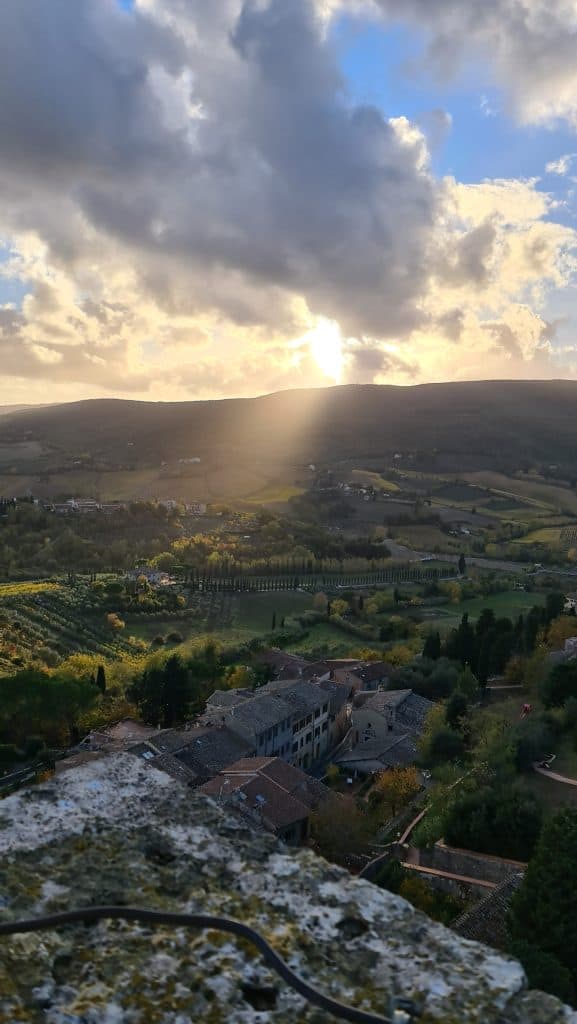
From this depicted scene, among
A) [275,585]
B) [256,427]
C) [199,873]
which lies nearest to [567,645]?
Answer: [199,873]

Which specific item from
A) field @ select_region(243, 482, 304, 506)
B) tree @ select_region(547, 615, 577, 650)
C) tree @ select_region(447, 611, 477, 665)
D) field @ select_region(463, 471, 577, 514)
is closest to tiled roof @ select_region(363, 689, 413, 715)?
tree @ select_region(447, 611, 477, 665)

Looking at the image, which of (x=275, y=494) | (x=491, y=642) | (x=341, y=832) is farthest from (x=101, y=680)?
(x=275, y=494)

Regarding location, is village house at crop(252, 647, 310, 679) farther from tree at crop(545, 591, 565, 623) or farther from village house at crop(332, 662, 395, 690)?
tree at crop(545, 591, 565, 623)

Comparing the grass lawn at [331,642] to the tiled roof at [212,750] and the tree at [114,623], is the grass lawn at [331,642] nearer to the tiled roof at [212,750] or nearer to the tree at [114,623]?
the tree at [114,623]

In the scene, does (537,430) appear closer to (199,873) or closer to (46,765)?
(46,765)

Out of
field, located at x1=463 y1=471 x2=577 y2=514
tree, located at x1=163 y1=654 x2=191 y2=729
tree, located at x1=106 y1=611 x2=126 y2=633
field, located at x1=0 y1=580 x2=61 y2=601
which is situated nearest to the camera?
tree, located at x1=163 y1=654 x2=191 y2=729

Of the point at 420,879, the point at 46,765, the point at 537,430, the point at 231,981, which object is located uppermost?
the point at 537,430

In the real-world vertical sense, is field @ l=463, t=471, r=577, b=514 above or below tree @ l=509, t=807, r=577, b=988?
above
